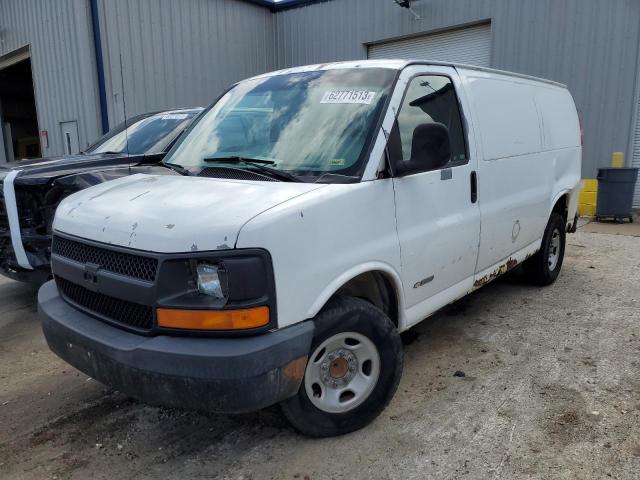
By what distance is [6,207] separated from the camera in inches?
184

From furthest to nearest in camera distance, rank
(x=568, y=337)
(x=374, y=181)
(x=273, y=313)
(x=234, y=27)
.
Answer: (x=234, y=27) < (x=568, y=337) < (x=374, y=181) < (x=273, y=313)

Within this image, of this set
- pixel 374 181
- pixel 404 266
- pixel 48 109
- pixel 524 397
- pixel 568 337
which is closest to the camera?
pixel 374 181

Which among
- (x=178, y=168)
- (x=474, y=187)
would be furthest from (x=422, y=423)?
(x=178, y=168)

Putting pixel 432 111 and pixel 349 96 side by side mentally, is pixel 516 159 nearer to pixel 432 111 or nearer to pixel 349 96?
pixel 432 111

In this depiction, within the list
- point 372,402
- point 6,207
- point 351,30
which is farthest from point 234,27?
point 372,402

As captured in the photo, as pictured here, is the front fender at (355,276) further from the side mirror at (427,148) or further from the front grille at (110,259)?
the front grille at (110,259)

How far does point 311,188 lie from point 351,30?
12.7 m

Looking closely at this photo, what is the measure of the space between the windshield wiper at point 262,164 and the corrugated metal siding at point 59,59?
10093 millimetres

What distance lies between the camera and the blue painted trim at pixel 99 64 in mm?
11633

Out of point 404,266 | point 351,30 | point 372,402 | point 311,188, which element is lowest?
point 372,402

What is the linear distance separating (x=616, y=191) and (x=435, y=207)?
8.09m

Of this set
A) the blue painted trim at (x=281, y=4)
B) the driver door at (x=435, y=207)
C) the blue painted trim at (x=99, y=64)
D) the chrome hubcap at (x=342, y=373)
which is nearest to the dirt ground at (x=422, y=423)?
the chrome hubcap at (x=342, y=373)

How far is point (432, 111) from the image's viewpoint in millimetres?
3578

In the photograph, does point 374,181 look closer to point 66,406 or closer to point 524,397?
point 524,397
